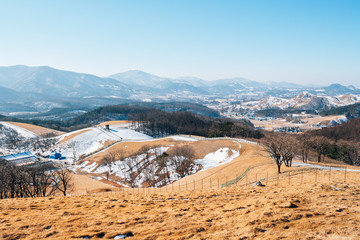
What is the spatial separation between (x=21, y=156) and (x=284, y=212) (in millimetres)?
140125

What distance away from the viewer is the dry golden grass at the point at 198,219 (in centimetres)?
1145

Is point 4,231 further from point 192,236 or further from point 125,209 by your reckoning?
point 192,236

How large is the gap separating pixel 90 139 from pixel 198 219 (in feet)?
413

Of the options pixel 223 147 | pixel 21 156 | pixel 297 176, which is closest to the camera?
pixel 297 176

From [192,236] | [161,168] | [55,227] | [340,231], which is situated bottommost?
[161,168]

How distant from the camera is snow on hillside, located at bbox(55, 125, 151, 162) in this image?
114 m

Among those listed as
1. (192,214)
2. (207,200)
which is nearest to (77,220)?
(192,214)

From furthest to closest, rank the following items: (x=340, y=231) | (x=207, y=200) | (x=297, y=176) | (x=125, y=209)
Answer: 1. (x=297, y=176)
2. (x=207, y=200)
3. (x=125, y=209)
4. (x=340, y=231)

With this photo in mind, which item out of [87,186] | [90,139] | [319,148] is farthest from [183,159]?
[90,139]

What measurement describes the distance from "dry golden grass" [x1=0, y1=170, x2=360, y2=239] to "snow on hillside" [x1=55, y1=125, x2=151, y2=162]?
10308 centimetres

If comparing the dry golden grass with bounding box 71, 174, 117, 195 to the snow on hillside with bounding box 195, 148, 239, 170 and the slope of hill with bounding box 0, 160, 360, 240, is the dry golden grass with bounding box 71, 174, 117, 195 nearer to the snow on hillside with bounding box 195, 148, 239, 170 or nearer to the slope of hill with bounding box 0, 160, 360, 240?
the slope of hill with bounding box 0, 160, 360, 240

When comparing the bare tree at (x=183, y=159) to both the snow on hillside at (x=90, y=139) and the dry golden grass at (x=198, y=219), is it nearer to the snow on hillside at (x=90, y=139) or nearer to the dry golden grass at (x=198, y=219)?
the dry golden grass at (x=198, y=219)

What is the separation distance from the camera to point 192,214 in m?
15.3

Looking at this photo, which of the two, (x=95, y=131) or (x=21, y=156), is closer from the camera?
→ (x=21, y=156)
